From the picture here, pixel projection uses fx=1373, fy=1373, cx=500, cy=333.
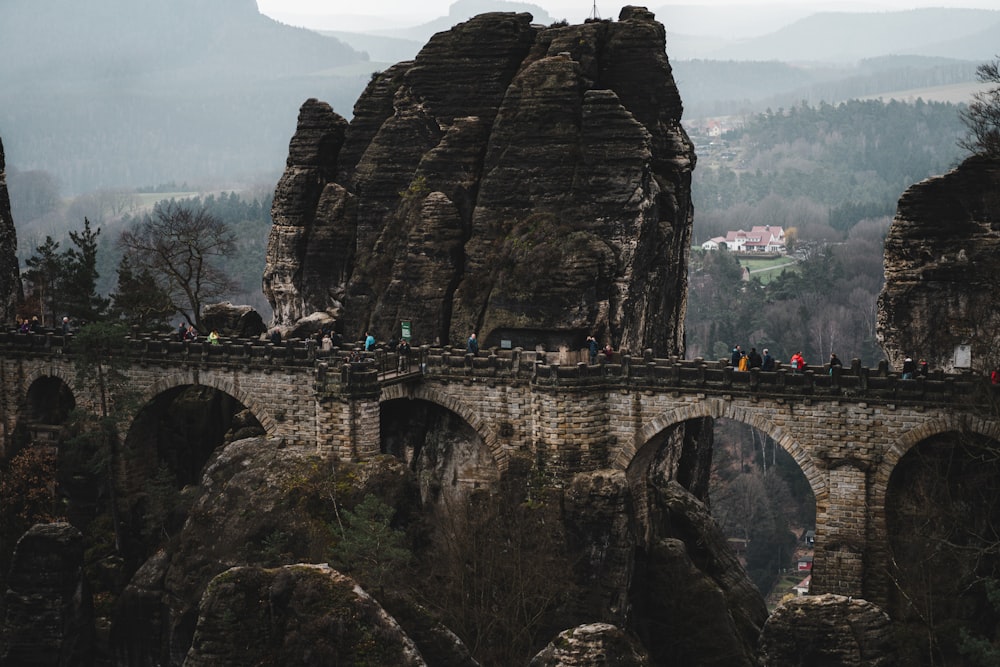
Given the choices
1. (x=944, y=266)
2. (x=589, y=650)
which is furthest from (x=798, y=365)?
(x=589, y=650)

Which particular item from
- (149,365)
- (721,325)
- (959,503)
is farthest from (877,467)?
(721,325)

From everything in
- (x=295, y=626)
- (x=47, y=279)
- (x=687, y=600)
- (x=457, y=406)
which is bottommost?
(x=687, y=600)

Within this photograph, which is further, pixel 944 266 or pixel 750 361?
pixel 944 266

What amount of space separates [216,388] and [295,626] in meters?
33.1

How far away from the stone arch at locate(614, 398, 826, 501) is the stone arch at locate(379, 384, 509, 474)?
4.90 metres

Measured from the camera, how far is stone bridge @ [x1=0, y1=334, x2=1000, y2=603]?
1913 inches

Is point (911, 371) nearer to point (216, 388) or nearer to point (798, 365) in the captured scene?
point (798, 365)

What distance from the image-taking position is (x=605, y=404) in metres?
53.0

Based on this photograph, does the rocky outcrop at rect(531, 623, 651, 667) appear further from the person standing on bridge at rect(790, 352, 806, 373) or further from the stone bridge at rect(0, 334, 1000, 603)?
the person standing on bridge at rect(790, 352, 806, 373)

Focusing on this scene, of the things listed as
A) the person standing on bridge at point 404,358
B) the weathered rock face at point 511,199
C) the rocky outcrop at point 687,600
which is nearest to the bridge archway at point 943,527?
the rocky outcrop at point 687,600

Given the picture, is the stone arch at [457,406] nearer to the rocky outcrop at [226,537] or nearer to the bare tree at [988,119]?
the rocky outcrop at [226,537]

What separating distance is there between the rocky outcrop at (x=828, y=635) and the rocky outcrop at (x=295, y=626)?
8.18 meters

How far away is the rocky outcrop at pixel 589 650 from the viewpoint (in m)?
27.5

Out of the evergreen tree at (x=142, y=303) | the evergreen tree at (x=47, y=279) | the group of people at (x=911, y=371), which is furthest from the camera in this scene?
the evergreen tree at (x=47, y=279)
